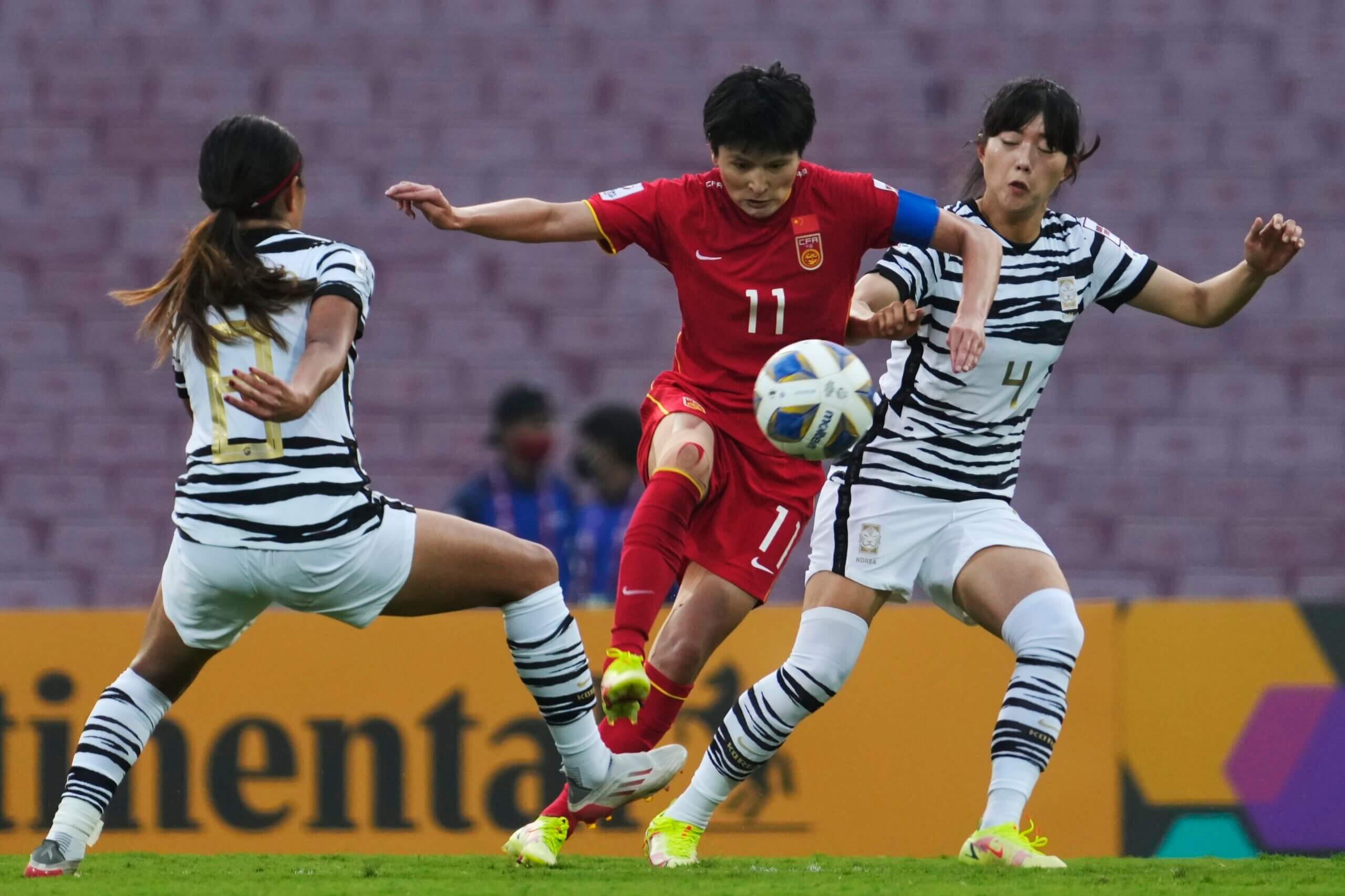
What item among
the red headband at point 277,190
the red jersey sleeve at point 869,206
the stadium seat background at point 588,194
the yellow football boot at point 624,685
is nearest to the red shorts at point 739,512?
the yellow football boot at point 624,685

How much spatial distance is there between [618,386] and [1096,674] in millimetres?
4503

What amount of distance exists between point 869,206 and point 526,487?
3288 mm

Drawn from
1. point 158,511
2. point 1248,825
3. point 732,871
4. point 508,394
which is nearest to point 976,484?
point 732,871

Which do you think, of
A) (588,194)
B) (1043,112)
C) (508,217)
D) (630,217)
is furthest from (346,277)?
(588,194)

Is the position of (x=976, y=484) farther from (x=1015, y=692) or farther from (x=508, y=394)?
(x=508, y=394)

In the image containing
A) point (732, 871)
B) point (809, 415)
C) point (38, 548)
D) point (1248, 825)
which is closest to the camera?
point (809, 415)

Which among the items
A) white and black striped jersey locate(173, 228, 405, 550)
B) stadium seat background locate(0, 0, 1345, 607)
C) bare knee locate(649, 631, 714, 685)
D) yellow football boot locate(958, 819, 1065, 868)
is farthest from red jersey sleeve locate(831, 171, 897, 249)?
stadium seat background locate(0, 0, 1345, 607)

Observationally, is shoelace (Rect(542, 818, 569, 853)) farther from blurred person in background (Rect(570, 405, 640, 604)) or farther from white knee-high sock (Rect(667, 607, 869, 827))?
blurred person in background (Rect(570, 405, 640, 604))

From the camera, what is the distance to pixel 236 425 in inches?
147

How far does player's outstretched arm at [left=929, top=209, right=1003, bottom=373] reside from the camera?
4.21 m

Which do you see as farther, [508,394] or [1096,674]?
[508,394]

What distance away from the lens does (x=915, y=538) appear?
4570 mm

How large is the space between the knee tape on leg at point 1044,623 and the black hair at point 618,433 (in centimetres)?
326

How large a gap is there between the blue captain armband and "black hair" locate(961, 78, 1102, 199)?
31cm
